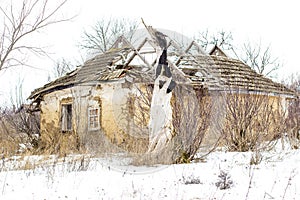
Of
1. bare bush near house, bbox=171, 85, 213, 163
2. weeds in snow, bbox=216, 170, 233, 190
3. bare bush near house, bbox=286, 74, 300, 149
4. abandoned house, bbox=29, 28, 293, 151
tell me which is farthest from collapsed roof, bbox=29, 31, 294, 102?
weeds in snow, bbox=216, 170, 233, 190

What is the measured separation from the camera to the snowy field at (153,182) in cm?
484

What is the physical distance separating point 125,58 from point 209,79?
128 inches

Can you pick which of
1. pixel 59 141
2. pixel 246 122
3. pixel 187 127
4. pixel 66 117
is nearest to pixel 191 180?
pixel 187 127

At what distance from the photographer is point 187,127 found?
8078 millimetres

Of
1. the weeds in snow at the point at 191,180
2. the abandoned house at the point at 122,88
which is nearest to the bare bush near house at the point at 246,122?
the abandoned house at the point at 122,88

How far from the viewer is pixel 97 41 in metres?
32.8

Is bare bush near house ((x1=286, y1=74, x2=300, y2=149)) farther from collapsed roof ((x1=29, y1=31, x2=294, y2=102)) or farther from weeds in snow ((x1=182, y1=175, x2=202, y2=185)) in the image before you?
weeds in snow ((x1=182, y1=175, x2=202, y2=185))

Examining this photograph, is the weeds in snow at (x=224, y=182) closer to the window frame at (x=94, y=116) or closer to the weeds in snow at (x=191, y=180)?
the weeds in snow at (x=191, y=180)

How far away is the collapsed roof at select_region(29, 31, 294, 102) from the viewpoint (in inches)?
468

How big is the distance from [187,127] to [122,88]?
452 centimetres

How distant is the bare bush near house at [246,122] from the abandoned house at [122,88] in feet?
1.95

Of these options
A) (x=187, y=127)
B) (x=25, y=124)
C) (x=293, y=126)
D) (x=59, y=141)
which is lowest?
(x=59, y=141)

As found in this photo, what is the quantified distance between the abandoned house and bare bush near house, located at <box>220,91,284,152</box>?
60 cm

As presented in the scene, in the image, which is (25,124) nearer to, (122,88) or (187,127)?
(122,88)
